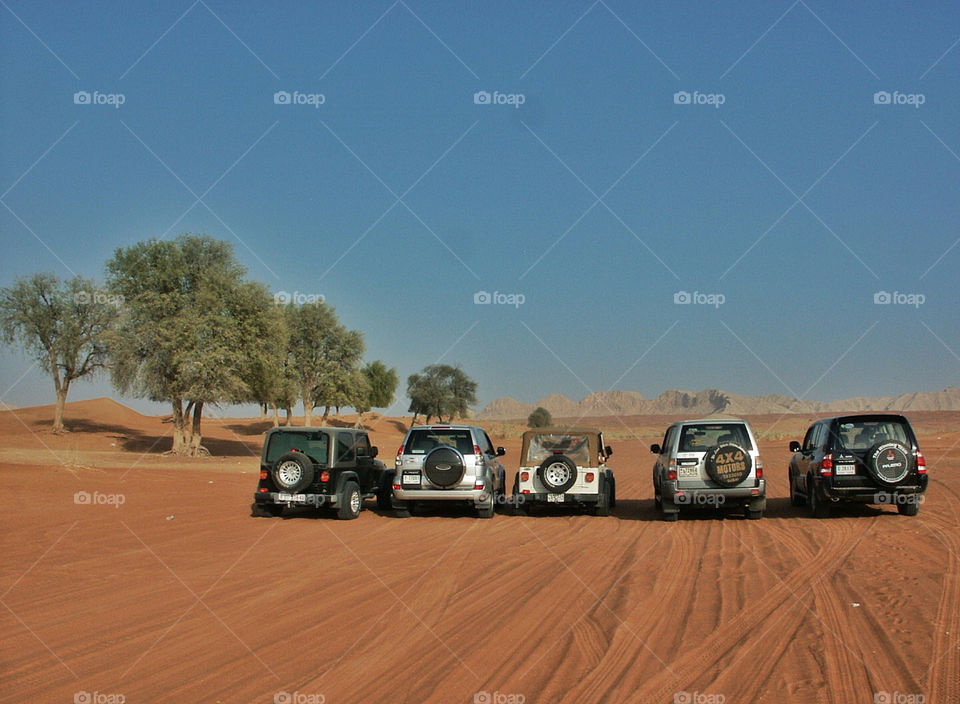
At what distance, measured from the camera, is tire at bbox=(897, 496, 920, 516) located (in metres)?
15.6

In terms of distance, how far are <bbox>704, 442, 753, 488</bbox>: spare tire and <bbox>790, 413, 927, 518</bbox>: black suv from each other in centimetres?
167

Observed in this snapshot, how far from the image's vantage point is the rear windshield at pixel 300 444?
54.0ft

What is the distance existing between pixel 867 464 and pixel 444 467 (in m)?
7.84

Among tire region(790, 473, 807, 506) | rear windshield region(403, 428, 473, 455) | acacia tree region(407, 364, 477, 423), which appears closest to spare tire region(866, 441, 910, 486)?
tire region(790, 473, 807, 506)

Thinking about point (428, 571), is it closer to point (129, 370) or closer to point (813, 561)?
point (813, 561)

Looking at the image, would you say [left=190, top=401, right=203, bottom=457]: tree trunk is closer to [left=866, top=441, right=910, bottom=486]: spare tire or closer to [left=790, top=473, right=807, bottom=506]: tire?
[left=790, top=473, right=807, bottom=506]: tire

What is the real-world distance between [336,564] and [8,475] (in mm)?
14734

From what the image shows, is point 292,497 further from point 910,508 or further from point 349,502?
point 910,508

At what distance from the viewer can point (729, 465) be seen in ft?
50.1

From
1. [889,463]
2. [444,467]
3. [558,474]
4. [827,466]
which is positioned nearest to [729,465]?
[827,466]

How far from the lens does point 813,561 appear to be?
11.1 meters

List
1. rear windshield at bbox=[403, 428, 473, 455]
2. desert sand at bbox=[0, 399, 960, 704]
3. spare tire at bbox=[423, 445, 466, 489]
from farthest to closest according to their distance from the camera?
rear windshield at bbox=[403, 428, 473, 455]
spare tire at bbox=[423, 445, 466, 489]
desert sand at bbox=[0, 399, 960, 704]

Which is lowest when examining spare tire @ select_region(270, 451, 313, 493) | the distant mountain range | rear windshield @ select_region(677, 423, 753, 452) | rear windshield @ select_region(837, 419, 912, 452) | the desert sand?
the desert sand

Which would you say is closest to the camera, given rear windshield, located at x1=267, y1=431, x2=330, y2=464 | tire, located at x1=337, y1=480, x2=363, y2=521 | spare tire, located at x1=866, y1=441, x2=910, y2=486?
spare tire, located at x1=866, y1=441, x2=910, y2=486
